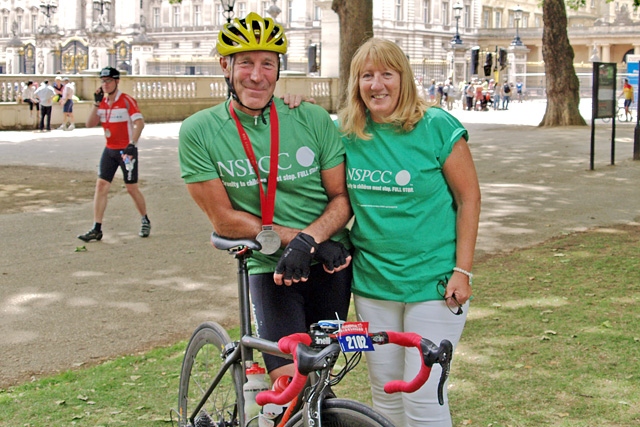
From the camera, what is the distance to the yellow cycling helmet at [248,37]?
3414 millimetres

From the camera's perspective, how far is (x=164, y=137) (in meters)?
26.0

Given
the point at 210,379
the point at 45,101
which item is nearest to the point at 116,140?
the point at 210,379

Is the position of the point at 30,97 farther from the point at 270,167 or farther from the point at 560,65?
the point at 270,167

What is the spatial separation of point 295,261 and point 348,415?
616 millimetres

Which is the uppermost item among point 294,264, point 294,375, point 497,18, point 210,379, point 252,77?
point 497,18

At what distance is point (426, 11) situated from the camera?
8975 cm

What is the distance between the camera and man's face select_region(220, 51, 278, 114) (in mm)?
3439

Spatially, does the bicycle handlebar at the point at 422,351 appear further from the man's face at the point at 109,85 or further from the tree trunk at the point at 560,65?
the tree trunk at the point at 560,65

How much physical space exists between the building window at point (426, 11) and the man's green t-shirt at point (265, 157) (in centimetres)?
8772

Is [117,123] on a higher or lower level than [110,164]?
higher

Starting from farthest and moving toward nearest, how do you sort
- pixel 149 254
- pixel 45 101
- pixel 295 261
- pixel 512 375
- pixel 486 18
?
pixel 486 18 → pixel 45 101 → pixel 149 254 → pixel 512 375 → pixel 295 261

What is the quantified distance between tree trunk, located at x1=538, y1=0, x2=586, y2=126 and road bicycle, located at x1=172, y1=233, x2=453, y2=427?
25.7 metres

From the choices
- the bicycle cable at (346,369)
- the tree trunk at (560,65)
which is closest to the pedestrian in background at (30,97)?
the tree trunk at (560,65)

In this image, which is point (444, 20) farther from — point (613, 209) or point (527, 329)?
point (527, 329)
